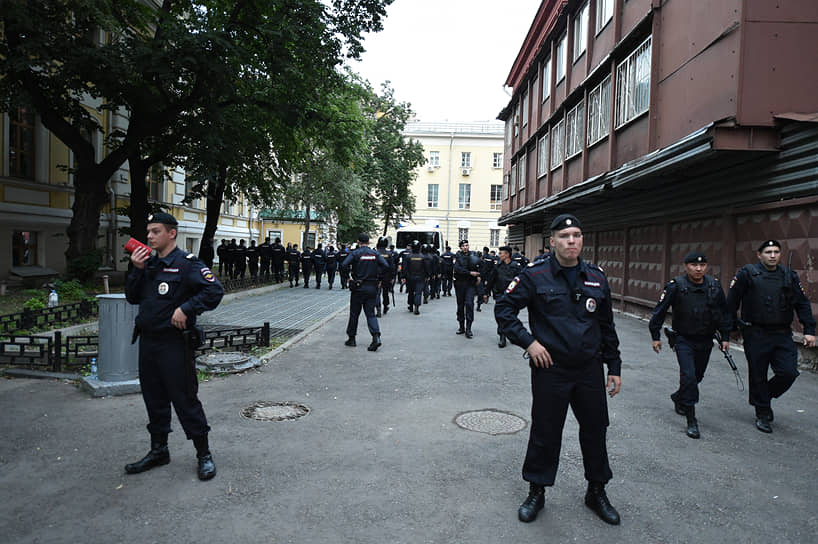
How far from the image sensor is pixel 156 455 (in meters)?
4.21

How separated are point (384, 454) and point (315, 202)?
26.4 metres

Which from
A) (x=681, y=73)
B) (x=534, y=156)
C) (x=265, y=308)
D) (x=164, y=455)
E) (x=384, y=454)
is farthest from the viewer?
(x=534, y=156)

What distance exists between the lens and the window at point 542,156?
76.5 ft

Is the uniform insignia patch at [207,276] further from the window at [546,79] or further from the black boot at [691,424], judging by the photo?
the window at [546,79]

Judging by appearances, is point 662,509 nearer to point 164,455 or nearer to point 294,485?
point 294,485

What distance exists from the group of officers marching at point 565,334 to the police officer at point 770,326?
1 cm

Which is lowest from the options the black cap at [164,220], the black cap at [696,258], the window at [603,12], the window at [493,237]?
the black cap at [696,258]

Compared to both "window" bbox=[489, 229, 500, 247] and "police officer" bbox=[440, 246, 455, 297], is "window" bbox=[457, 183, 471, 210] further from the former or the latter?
"police officer" bbox=[440, 246, 455, 297]

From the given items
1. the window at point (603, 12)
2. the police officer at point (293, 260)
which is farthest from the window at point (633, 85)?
the police officer at point (293, 260)

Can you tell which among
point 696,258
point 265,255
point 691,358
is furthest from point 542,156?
point 691,358

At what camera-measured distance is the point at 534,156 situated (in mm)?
25641

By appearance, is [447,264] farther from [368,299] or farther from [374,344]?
[374,344]

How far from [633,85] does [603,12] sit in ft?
14.8

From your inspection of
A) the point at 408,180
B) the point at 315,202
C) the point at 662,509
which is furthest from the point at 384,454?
the point at 408,180
